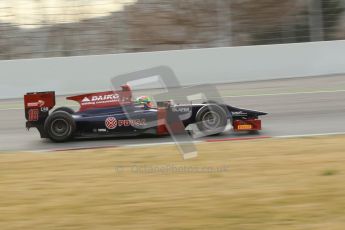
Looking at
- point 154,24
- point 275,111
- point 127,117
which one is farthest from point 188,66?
point 127,117

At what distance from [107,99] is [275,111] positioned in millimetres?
4002

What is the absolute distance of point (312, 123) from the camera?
395 inches

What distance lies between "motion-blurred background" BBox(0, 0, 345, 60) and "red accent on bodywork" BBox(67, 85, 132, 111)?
9.15 metres

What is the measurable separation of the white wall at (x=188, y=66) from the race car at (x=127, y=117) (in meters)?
7.51

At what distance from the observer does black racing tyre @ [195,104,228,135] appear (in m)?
8.82

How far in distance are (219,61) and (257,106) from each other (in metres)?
4.97

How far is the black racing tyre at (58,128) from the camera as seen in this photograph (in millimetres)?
9047

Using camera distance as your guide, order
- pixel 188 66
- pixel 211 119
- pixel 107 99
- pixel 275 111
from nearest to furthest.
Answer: pixel 211 119 → pixel 107 99 → pixel 275 111 → pixel 188 66

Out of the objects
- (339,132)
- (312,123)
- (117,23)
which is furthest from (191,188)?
(117,23)

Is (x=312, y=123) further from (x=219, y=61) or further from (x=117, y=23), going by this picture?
(x=117, y=23)

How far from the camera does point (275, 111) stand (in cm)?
1166

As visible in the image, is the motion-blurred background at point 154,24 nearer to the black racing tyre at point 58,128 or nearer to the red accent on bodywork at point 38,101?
the red accent on bodywork at point 38,101

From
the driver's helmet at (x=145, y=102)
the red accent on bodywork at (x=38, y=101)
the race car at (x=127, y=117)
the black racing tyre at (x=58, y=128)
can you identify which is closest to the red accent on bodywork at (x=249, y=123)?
the race car at (x=127, y=117)

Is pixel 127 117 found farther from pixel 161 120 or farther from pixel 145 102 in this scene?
pixel 161 120
